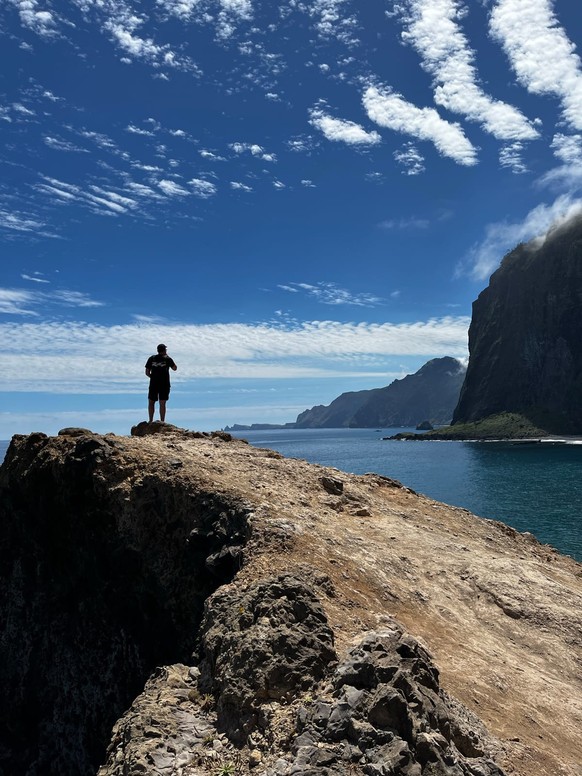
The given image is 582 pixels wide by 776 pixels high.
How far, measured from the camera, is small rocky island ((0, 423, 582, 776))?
345 inches

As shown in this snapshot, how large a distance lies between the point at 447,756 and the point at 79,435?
65.6 ft

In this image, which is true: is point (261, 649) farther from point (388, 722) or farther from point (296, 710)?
point (388, 722)

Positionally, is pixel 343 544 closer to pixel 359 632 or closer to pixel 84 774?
pixel 359 632

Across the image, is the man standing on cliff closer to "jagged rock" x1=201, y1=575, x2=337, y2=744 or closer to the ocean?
"jagged rock" x1=201, y1=575, x2=337, y2=744

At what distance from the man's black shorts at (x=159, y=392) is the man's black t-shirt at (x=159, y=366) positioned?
258 millimetres

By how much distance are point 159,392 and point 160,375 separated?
1034 mm

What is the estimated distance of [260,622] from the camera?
10.7 m

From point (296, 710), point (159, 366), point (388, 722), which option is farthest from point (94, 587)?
point (388, 722)

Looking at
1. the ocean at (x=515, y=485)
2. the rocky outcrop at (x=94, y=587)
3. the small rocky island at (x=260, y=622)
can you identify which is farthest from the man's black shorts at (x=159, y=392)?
the ocean at (x=515, y=485)

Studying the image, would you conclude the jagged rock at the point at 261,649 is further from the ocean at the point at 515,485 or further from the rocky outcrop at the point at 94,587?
Result: the ocean at the point at 515,485

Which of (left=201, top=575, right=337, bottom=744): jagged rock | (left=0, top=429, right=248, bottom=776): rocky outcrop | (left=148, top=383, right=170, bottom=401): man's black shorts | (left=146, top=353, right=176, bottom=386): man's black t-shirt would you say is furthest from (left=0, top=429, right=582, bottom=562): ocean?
(left=201, top=575, right=337, bottom=744): jagged rock

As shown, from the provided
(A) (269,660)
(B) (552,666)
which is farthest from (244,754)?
(B) (552,666)

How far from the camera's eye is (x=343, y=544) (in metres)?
17.1

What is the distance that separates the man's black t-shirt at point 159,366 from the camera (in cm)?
2669
